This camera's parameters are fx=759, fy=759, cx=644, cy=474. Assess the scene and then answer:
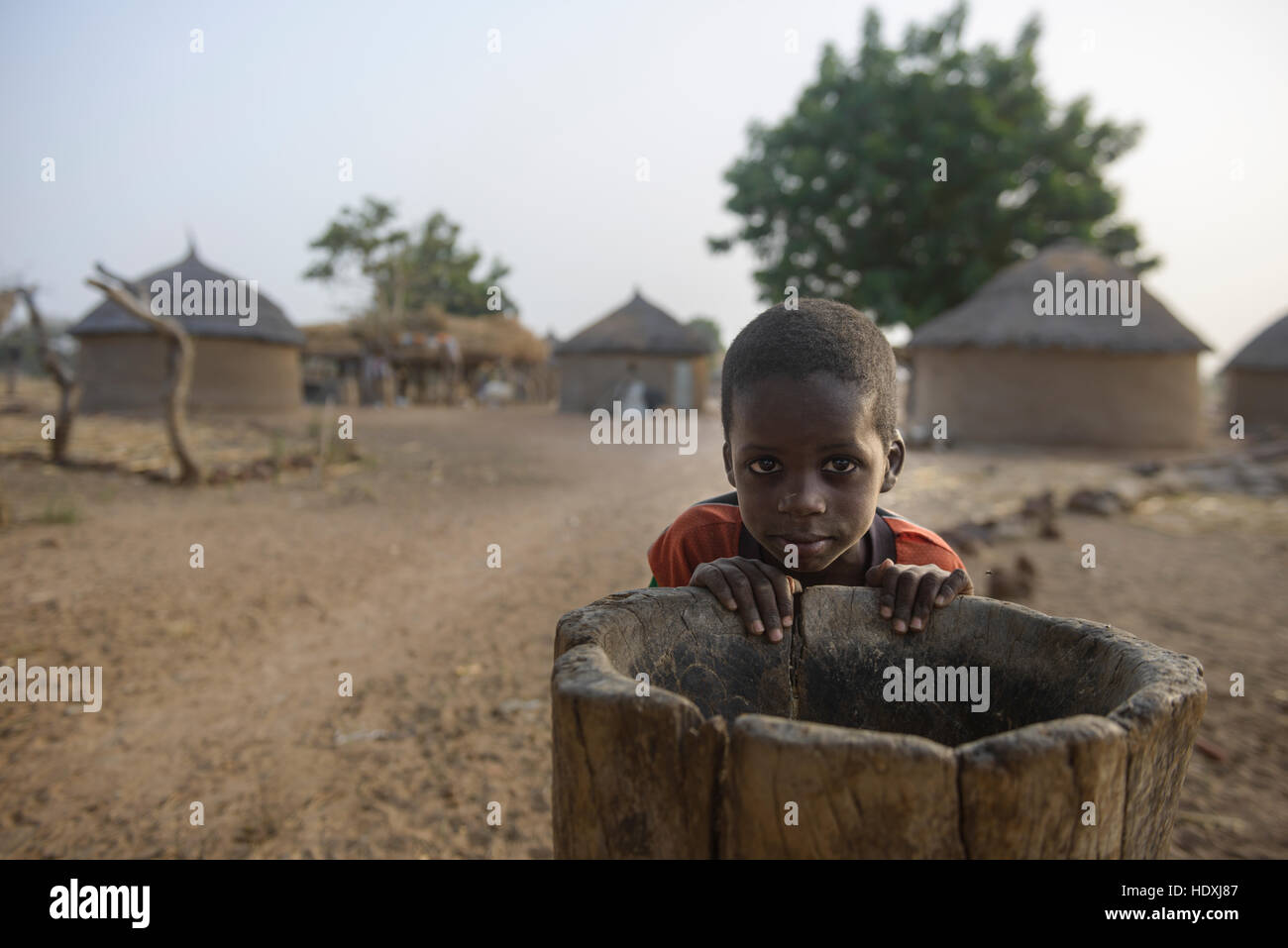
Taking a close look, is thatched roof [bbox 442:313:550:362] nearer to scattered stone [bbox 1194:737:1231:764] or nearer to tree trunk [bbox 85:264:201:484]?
tree trunk [bbox 85:264:201:484]

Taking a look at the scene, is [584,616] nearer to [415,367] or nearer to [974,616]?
[974,616]

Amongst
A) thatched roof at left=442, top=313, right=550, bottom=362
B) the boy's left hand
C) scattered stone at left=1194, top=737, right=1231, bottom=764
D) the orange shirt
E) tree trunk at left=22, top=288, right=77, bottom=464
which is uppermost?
thatched roof at left=442, top=313, right=550, bottom=362

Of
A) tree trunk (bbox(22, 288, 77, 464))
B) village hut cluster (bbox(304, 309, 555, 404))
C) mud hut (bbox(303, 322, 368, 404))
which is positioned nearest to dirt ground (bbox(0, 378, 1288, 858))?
tree trunk (bbox(22, 288, 77, 464))

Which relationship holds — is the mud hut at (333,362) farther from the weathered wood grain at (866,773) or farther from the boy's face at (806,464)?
the weathered wood grain at (866,773)

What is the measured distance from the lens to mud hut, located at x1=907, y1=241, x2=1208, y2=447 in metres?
14.8

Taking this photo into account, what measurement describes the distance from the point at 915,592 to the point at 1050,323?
52.7 ft

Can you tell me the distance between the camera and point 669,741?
0.87m

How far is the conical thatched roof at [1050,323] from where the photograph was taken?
14625 millimetres

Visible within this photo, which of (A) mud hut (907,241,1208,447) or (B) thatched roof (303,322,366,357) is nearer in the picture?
(A) mud hut (907,241,1208,447)

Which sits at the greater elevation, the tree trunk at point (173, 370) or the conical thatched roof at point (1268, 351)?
the conical thatched roof at point (1268, 351)

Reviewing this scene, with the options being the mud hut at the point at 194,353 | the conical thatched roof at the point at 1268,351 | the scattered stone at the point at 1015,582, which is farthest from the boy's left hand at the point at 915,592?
the conical thatched roof at the point at 1268,351

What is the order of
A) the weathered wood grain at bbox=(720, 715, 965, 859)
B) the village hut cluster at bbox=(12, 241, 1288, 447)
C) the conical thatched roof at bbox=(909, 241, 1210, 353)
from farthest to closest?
the village hut cluster at bbox=(12, 241, 1288, 447), the conical thatched roof at bbox=(909, 241, 1210, 353), the weathered wood grain at bbox=(720, 715, 965, 859)

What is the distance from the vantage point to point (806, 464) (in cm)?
137

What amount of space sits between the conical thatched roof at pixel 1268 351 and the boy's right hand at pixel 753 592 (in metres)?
24.9
